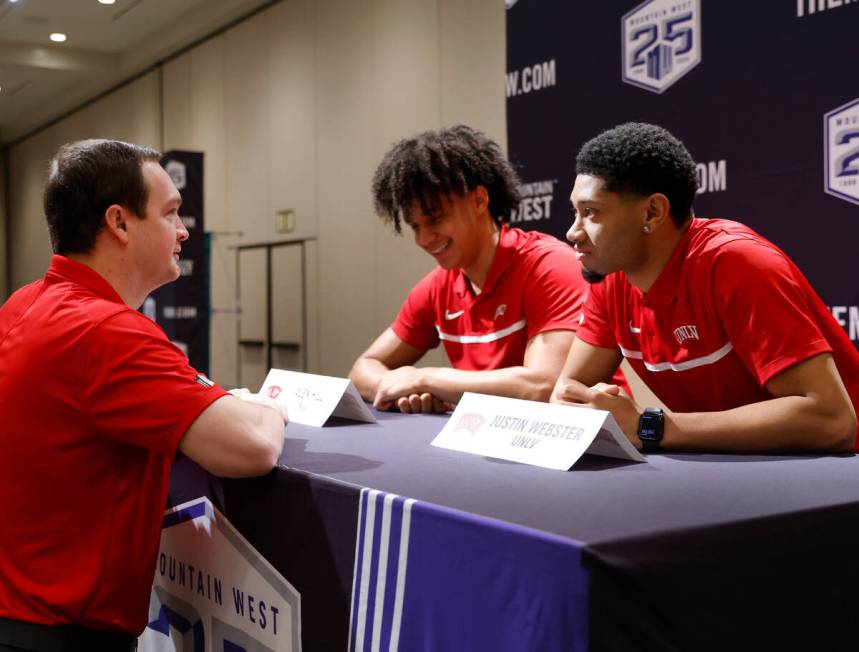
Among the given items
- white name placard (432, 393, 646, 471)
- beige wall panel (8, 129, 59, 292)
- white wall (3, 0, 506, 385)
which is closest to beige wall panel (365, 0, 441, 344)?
white wall (3, 0, 506, 385)

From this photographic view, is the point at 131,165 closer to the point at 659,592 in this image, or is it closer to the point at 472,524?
the point at 472,524

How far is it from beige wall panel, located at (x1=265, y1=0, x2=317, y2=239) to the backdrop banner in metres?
2.72

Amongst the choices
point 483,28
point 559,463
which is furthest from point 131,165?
point 483,28

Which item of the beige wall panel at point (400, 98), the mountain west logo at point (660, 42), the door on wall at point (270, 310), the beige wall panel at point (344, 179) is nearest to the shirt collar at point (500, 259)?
the mountain west logo at point (660, 42)

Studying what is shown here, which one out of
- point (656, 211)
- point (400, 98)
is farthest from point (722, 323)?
point (400, 98)

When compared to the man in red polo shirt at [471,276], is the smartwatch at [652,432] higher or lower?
lower

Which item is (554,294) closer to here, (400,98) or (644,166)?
(644,166)

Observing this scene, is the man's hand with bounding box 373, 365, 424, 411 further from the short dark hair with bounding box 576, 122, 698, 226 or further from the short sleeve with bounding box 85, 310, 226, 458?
the short sleeve with bounding box 85, 310, 226, 458

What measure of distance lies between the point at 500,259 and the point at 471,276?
0.31 feet

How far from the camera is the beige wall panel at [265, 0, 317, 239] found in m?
5.97

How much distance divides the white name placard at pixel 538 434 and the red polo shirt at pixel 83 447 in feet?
1.15

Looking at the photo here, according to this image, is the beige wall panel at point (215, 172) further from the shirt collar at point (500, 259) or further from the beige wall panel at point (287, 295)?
the shirt collar at point (500, 259)

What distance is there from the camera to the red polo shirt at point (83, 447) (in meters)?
1.08

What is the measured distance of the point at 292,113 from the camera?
6.15 metres
